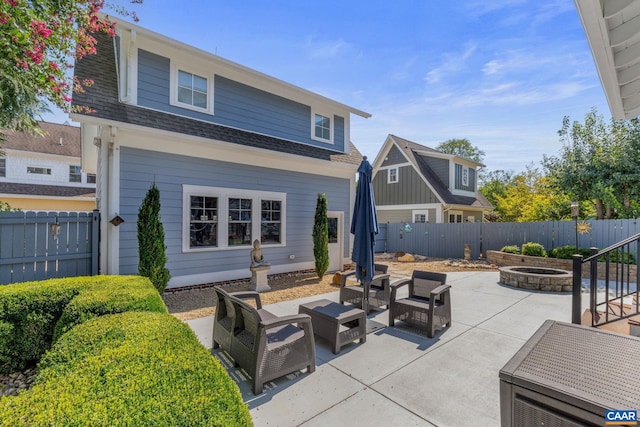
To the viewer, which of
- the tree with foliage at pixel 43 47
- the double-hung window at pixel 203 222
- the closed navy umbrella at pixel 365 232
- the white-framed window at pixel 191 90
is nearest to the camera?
the closed navy umbrella at pixel 365 232

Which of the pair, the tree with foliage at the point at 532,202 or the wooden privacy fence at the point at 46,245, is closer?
the wooden privacy fence at the point at 46,245

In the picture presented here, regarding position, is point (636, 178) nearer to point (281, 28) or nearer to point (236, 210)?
point (281, 28)

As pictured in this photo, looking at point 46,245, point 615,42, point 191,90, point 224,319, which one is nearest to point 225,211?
point 191,90

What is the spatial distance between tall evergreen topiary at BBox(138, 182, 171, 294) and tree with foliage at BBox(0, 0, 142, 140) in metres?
2.35

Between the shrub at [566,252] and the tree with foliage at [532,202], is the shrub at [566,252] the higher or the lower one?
the lower one

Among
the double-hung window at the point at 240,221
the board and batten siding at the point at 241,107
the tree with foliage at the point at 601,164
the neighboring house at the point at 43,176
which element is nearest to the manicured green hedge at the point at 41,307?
the double-hung window at the point at 240,221

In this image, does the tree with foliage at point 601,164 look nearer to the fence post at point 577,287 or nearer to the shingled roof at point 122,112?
the fence post at point 577,287

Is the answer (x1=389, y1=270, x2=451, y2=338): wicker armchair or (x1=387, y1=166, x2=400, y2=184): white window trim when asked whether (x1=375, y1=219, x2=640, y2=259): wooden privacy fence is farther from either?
(x1=389, y1=270, x2=451, y2=338): wicker armchair

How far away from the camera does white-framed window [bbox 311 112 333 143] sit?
10.6 meters

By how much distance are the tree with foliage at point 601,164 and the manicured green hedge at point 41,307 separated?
59.9 ft

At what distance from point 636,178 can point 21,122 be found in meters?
22.1

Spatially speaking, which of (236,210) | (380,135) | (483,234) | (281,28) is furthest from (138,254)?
(380,135)

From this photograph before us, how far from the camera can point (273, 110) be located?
964cm

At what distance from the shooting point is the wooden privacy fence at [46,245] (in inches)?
207
